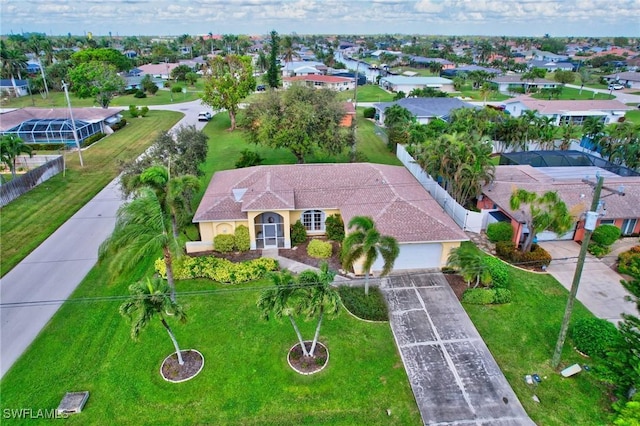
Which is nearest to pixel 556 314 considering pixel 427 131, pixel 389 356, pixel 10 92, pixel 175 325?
pixel 389 356

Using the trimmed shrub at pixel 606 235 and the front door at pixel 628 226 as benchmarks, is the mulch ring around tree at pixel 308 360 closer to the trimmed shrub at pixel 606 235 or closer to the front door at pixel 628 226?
the trimmed shrub at pixel 606 235

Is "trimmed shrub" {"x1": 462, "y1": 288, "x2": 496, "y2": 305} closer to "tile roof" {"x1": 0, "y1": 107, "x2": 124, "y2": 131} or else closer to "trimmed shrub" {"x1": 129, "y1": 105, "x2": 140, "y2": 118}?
"tile roof" {"x1": 0, "y1": 107, "x2": 124, "y2": 131}

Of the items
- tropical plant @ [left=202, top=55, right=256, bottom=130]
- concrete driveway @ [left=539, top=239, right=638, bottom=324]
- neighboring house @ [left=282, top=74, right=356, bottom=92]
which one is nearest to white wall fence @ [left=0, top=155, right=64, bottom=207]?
tropical plant @ [left=202, top=55, right=256, bottom=130]

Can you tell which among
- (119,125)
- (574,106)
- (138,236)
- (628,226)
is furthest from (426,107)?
(138,236)

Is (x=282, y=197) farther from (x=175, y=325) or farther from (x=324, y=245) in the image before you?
(x=175, y=325)

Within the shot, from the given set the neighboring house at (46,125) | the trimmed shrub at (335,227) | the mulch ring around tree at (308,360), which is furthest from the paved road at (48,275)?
the neighboring house at (46,125)
